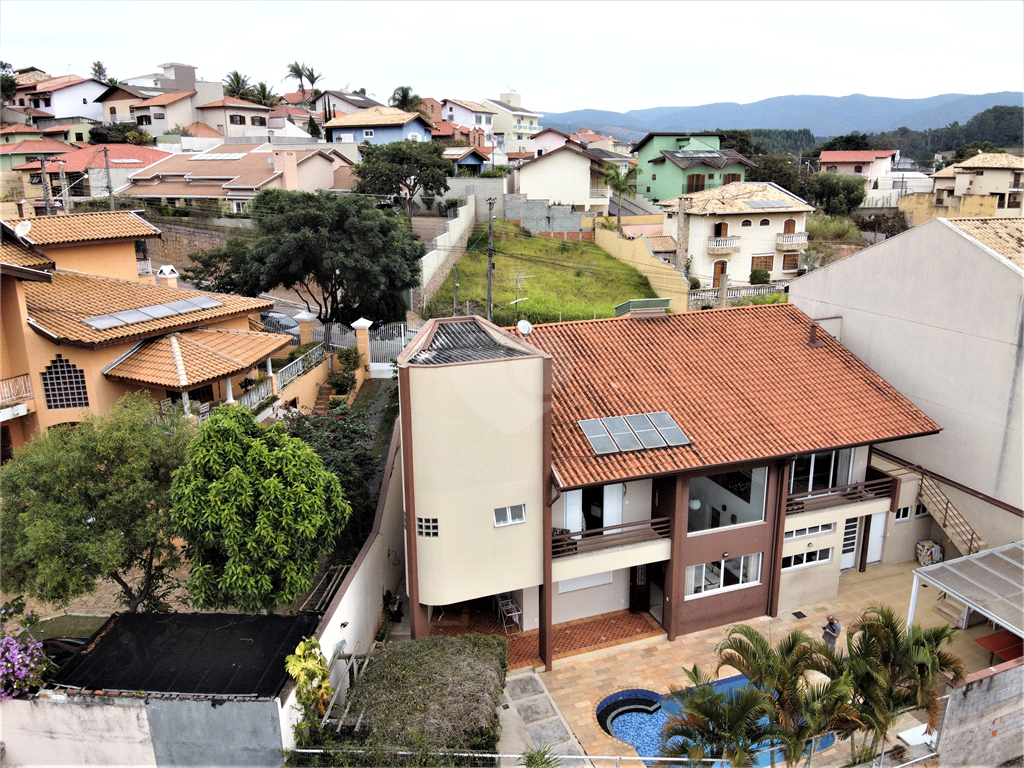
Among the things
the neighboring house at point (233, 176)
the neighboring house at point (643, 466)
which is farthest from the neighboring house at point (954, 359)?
the neighboring house at point (233, 176)

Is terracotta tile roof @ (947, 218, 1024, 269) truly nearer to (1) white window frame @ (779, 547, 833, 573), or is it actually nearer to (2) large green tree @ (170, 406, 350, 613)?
(1) white window frame @ (779, 547, 833, 573)

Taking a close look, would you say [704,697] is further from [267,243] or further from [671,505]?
[267,243]

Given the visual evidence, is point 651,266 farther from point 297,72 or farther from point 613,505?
point 297,72

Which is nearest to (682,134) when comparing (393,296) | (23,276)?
(393,296)

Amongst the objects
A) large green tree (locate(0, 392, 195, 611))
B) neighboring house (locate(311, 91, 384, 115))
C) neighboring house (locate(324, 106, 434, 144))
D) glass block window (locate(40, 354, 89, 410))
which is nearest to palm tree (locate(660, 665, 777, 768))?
large green tree (locate(0, 392, 195, 611))

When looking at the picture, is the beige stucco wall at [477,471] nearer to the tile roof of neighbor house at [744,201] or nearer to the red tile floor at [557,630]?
the red tile floor at [557,630]
